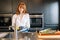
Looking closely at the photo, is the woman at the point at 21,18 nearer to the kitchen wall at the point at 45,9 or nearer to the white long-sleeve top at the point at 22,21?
the white long-sleeve top at the point at 22,21

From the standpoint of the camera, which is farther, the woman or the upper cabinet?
the upper cabinet

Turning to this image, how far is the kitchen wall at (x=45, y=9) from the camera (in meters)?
4.21

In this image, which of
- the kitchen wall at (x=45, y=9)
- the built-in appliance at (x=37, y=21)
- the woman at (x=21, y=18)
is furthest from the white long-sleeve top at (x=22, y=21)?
the kitchen wall at (x=45, y=9)

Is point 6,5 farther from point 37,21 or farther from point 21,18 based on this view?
point 21,18

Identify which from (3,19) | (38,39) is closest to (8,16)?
(3,19)

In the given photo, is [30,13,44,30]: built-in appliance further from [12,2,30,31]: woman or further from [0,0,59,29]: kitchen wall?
[12,2,30,31]: woman

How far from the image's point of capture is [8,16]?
13.6 ft

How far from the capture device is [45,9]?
4.24 meters

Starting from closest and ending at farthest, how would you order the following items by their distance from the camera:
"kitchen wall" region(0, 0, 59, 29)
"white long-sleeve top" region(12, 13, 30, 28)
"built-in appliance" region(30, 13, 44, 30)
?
1. "white long-sleeve top" region(12, 13, 30, 28)
2. "built-in appliance" region(30, 13, 44, 30)
3. "kitchen wall" region(0, 0, 59, 29)

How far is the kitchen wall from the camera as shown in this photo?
4.21 metres

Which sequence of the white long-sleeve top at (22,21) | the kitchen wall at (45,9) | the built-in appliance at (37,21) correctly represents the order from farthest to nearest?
the kitchen wall at (45,9), the built-in appliance at (37,21), the white long-sleeve top at (22,21)

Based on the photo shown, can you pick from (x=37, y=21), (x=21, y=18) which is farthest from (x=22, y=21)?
(x=37, y=21)

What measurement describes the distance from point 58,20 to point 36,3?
82 centimetres

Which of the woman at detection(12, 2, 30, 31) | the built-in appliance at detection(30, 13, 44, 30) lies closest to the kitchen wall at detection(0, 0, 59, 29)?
the built-in appliance at detection(30, 13, 44, 30)
